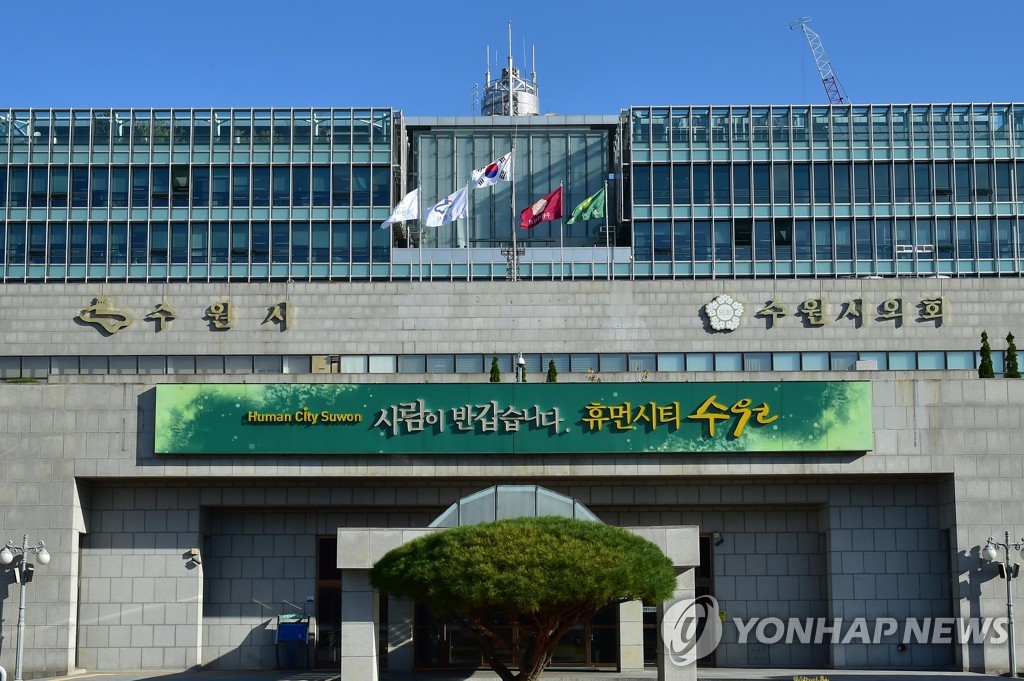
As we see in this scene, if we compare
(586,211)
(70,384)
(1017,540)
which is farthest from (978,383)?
(70,384)

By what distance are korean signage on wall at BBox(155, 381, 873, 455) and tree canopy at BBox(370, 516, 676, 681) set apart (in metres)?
9.83

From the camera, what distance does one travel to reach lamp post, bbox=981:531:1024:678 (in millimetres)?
44094

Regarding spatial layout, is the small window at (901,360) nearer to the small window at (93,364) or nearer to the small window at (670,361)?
the small window at (670,361)

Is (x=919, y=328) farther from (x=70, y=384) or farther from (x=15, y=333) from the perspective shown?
(x=15, y=333)

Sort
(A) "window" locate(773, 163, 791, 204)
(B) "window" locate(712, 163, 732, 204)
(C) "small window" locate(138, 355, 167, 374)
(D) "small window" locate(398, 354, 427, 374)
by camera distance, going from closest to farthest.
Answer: (D) "small window" locate(398, 354, 427, 374)
(C) "small window" locate(138, 355, 167, 374)
(A) "window" locate(773, 163, 791, 204)
(B) "window" locate(712, 163, 732, 204)

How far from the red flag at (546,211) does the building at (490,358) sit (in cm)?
694

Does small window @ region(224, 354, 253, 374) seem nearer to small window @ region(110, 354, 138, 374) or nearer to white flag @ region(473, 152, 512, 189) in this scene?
small window @ region(110, 354, 138, 374)

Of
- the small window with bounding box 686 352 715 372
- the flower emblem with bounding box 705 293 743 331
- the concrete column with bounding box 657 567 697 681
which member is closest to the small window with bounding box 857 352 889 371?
the flower emblem with bounding box 705 293 743 331

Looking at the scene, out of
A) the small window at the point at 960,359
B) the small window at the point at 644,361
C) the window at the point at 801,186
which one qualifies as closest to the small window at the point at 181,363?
the small window at the point at 644,361

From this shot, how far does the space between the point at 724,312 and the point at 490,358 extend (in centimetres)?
976

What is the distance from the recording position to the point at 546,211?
6412 cm

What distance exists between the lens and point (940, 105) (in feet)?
239

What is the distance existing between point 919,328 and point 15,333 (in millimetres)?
37377

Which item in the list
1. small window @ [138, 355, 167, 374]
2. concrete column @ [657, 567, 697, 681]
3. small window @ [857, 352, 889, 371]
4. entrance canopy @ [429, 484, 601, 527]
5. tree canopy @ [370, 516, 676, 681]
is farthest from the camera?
small window @ [138, 355, 167, 374]
